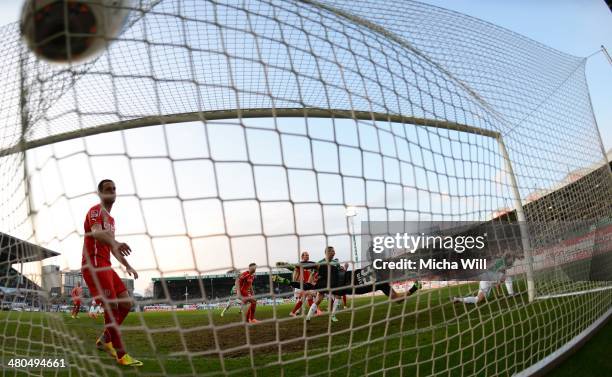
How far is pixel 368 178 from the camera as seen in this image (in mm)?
1981

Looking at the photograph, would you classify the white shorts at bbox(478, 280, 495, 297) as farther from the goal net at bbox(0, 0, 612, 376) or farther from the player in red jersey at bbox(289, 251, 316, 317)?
the player in red jersey at bbox(289, 251, 316, 317)

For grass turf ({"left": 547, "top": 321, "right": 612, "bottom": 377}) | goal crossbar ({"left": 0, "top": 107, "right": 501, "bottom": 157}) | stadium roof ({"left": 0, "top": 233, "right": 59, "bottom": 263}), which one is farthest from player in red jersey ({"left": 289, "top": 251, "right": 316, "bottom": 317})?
grass turf ({"left": 547, "top": 321, "right": 612, "bottom": 377})

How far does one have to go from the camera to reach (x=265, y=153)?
5.55ft

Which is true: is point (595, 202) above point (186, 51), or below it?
below

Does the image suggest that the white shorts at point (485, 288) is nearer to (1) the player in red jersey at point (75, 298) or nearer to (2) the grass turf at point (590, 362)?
(2) the grass turf at point (590, 362)

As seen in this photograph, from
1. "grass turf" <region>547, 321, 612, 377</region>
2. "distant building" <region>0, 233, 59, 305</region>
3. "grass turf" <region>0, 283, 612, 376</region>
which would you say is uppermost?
"distant building" <region>0, 233, 59, 305</region>

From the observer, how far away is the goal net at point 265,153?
147 centimetres

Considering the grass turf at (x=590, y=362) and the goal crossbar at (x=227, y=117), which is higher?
the goal crossbar at (x=227, y=117)

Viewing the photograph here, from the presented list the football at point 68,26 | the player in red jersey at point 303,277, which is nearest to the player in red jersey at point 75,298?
the player in red jersey at point 303,277

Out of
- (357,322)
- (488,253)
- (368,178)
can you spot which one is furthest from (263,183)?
(357,322)

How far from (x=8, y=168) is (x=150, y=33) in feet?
4.44

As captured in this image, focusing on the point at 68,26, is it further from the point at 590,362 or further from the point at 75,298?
the point at 590,362

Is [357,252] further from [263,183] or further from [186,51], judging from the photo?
[186,51]

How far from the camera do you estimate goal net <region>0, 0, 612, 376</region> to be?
57.7 inches
